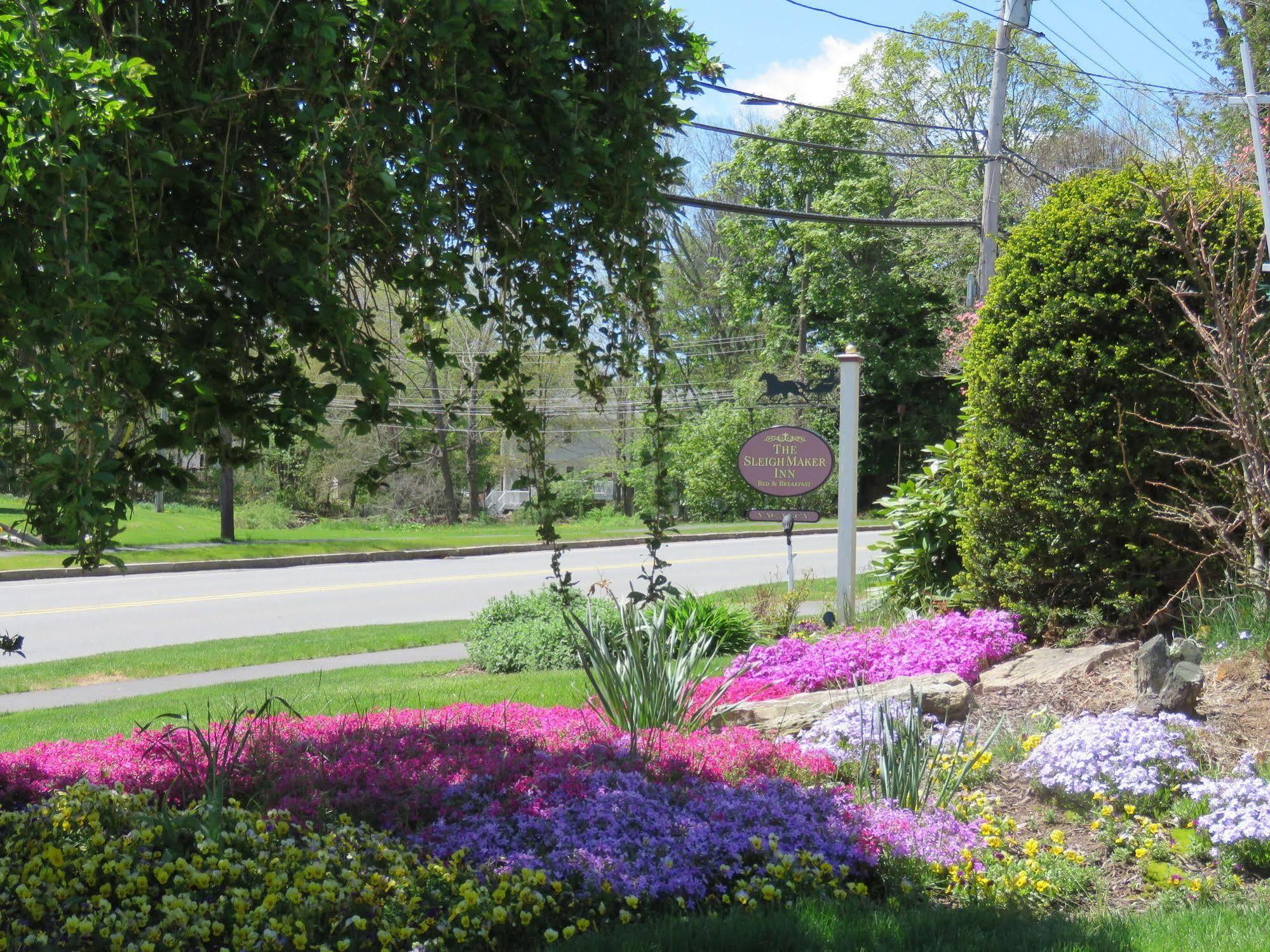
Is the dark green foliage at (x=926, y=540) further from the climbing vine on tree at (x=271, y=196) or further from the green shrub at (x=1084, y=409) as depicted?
the climbing vine on tree at (x=271, y=196)

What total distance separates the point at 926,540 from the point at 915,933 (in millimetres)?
6489

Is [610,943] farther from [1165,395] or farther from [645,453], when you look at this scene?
[1165,395]

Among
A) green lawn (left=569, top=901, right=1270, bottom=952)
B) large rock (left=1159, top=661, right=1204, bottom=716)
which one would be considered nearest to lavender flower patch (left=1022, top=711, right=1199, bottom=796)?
large rock (left=1159, top=661, right=1204, bottom=716)

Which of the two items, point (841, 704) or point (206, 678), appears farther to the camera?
point (206, 678)

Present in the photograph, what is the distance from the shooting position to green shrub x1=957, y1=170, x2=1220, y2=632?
752cm

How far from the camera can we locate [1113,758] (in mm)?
4926

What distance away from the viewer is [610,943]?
3.28m

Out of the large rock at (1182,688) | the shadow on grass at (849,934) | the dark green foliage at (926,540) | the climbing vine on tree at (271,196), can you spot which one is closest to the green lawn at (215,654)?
the dark green foliage at (926,540)

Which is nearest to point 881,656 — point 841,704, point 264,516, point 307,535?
point 841,704

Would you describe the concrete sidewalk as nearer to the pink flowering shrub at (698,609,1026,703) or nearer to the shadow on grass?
the pink flowering shrub at (698,609,1026,703)

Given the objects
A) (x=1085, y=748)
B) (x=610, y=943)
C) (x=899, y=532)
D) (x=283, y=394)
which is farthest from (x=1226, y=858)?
(x=899, y=532)

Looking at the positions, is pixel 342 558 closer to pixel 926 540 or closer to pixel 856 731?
pixel 926 540

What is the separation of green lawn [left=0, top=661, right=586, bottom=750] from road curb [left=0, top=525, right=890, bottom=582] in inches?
339

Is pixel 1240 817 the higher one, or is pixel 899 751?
pixel 899 751
